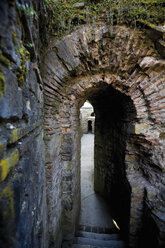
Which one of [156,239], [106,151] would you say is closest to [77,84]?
[106,151]

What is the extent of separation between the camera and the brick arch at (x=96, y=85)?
176 cm

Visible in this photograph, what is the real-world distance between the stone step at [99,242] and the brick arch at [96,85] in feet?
1.31

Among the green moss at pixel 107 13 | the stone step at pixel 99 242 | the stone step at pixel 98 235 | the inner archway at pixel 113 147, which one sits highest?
the green moss at pixel 107 13

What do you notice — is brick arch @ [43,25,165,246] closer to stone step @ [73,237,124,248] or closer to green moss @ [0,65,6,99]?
stone step @ [73,237,124,248]

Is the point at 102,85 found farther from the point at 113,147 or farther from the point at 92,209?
the point at 92,209

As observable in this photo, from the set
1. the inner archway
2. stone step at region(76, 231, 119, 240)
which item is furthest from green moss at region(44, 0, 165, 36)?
stone step at region(76, 231, 119, 240)

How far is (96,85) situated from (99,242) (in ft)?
11.6

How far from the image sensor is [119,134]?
9.28 ft

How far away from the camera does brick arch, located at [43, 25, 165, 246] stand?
176cm

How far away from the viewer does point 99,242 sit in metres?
2.52

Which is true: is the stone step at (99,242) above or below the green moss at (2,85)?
below

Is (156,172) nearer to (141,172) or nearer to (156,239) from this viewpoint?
(141,172)

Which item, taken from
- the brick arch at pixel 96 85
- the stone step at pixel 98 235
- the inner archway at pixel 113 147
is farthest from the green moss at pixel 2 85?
the stone step at pixel 98 235

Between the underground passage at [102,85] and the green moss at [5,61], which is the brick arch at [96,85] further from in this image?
the green moss at [5,61]
